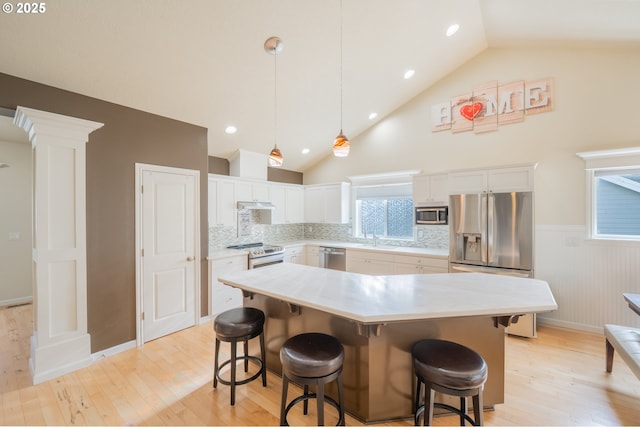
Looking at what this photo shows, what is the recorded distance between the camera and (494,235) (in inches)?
136

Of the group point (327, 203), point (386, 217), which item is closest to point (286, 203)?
point (327, 203)

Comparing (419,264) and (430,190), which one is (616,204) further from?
(419,264)

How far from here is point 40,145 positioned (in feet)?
8.13

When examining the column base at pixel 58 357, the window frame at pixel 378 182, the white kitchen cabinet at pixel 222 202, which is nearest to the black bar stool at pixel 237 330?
the column base at pixel 58 357

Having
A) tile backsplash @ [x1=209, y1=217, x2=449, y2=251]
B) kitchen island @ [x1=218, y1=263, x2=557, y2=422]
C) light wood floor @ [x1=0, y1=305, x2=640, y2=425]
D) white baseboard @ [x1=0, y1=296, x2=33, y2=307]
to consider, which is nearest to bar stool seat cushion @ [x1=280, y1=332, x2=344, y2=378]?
kitchen island @ [x1=218, y1=263, x2=557, y2=422]

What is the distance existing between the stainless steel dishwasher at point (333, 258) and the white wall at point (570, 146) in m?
2.54

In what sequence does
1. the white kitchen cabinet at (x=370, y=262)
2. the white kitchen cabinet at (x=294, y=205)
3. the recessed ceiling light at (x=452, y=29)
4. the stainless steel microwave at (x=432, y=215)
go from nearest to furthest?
1. the recessed ceiling light at (x=452, y=29)
2. the stainless steel microwave at (x=432, y=215)
3. the white kitchen cabinet at (x=370, y=262)
4. the white kitchen cabinet at (x=294, y=205)

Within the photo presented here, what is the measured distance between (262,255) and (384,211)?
8.31 feet

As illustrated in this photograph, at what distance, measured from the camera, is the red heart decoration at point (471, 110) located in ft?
13.5

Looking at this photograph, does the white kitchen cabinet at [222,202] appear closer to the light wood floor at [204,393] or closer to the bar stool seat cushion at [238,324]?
the light wood floor at [204,393]

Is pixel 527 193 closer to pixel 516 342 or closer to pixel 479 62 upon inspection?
pixel 516 342

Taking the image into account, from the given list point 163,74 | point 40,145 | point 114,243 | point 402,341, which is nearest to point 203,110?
point 163,74

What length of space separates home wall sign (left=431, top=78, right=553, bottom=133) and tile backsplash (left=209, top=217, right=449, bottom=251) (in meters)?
1.72

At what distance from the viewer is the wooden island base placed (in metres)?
1.89
